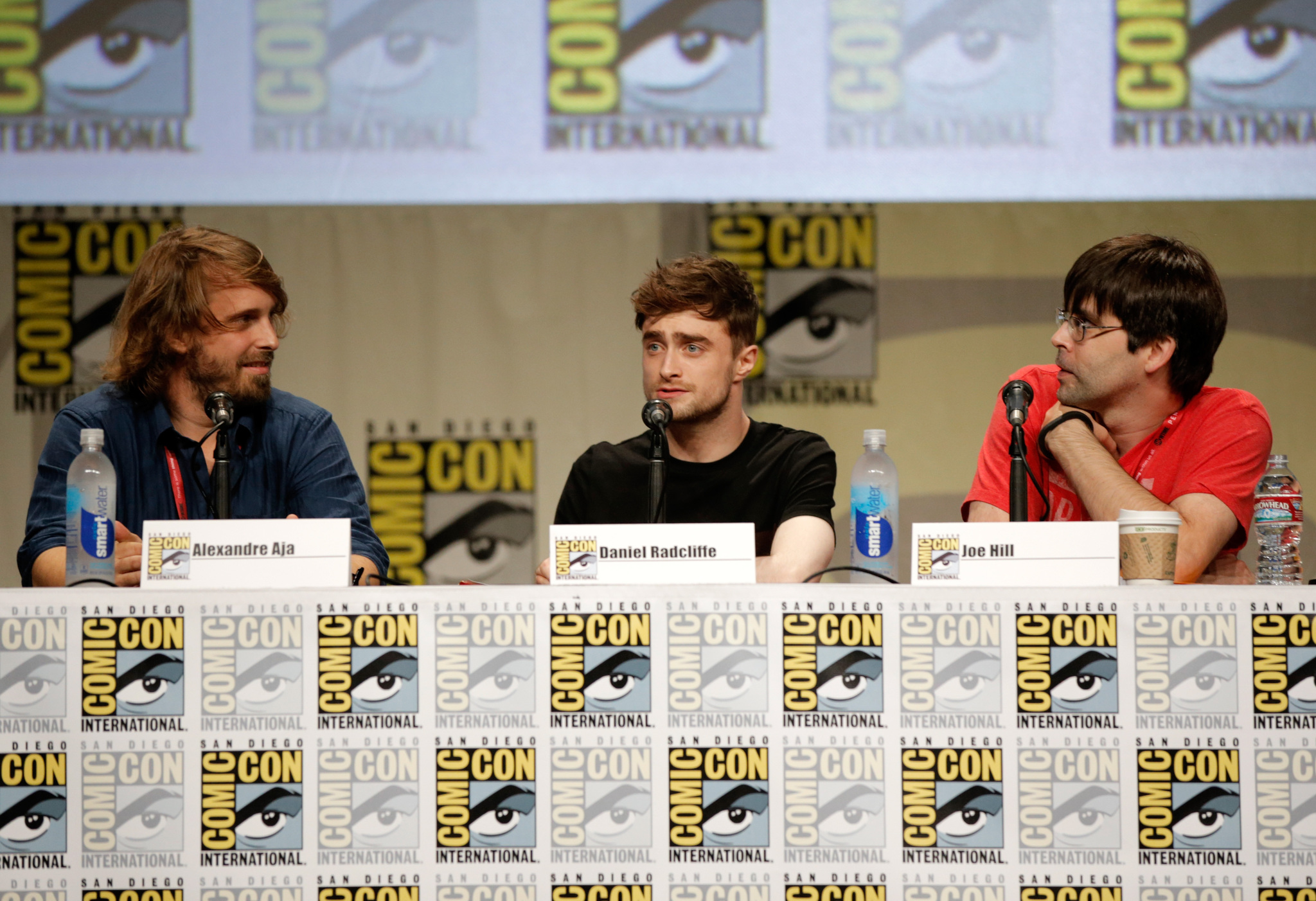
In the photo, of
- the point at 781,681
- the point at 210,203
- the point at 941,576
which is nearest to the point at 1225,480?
the point at 941,576

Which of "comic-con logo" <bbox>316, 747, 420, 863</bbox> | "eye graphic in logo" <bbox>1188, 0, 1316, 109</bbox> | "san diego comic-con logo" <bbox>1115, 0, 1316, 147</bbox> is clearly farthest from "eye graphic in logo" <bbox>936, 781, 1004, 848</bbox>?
"eye graphic in logo" <bbox>1188, 0, 1316, 109</bbox>

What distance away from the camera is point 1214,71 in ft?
9.78

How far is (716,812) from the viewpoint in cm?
136

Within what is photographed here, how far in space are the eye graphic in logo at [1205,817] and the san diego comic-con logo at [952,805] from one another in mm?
212

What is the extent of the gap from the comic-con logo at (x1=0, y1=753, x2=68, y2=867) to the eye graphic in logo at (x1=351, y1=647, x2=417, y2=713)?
14.6 inches

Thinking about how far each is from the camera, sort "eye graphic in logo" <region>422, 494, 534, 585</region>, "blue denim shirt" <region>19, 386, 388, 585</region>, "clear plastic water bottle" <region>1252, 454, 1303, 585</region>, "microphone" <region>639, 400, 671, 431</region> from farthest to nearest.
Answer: "eye graphic in logo" <region>422, 494, 534, 585</region>, "blue denim shirt" <region>19, 386, 388, 585</region>, "clear plastic water bottle" <region>1252, 454, 1303, 585</region>, "microphone" <region>639, 400, 671, 431</region>

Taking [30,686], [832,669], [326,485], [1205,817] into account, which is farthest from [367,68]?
[1205,817]

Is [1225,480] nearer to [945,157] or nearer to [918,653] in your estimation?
[918,653]

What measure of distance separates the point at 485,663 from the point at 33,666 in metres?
0.56

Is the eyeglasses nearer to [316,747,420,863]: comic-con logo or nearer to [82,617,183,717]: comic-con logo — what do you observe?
[316,747,420,863]: comic-con logo

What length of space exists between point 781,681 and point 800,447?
89cm

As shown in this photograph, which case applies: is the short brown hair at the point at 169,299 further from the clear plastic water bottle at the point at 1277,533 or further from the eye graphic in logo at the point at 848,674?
the clear plastic water bottle at the point at 1277,533

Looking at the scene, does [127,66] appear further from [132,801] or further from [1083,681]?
[1083,681]

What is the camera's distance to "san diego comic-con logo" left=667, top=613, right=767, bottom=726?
138cm
